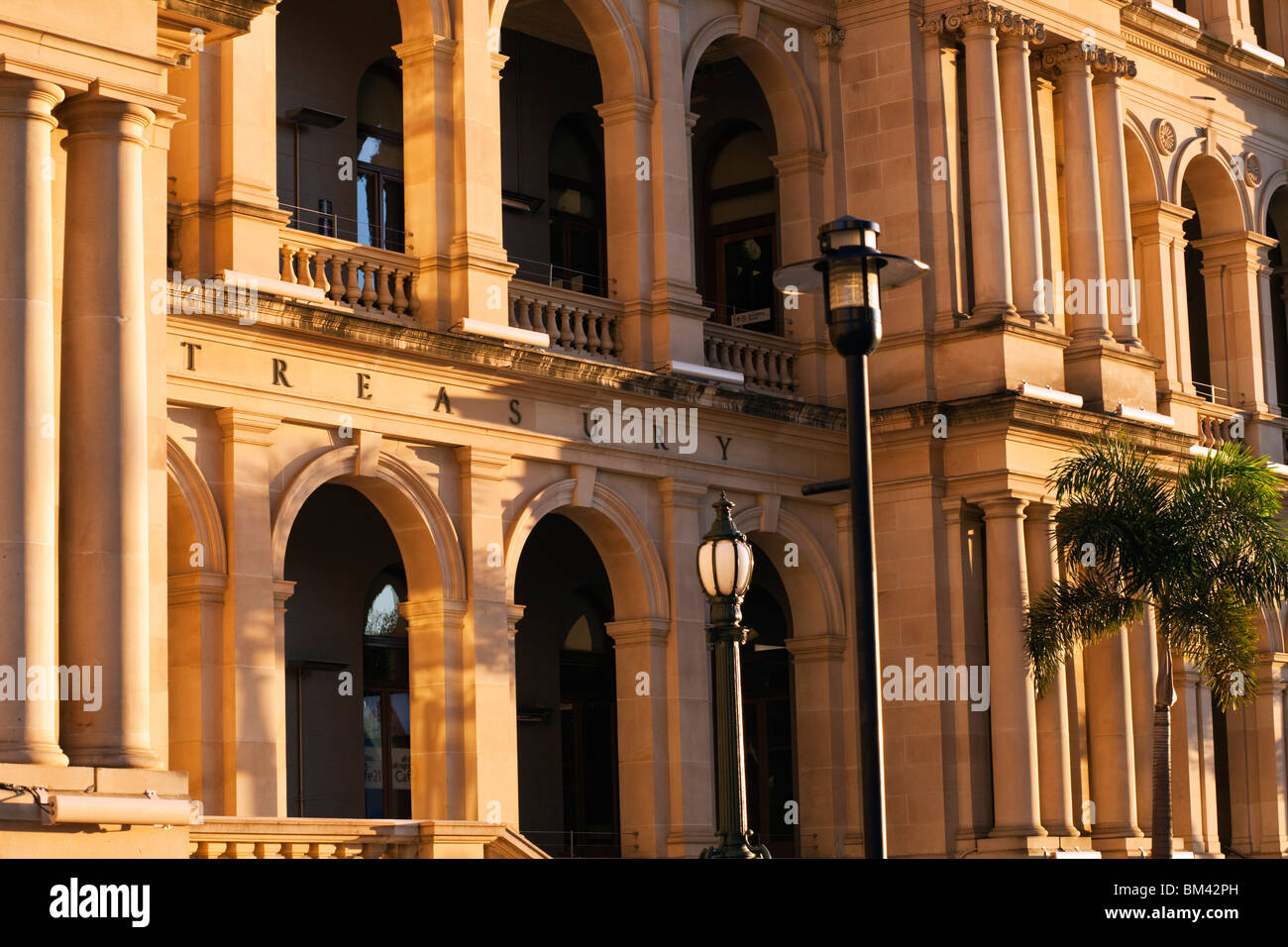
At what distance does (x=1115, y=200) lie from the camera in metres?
30.2

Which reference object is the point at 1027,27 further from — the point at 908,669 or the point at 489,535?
the point at 489,535

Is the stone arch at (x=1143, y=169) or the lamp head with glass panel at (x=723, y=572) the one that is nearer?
the lamp head with glass panel at (x=723, y=572)

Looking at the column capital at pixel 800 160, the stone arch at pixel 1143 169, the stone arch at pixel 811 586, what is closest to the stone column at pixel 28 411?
the stone arch at pixel 811 586

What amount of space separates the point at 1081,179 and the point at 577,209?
23.1ft

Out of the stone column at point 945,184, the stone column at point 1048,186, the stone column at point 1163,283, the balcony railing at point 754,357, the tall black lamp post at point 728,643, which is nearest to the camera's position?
the tall black lamp post at point 728,643

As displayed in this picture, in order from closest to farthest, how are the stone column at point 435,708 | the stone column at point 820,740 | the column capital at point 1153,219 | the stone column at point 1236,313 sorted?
1. the stone column at point 435,708
2. the stone column at point 820,740
3. the column capital at point 1153,219
4. the stone column at point 1236,313

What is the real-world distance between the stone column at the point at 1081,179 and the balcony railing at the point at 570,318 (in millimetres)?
7166

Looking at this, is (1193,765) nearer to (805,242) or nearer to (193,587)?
(805,242)

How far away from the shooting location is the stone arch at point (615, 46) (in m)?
26.1

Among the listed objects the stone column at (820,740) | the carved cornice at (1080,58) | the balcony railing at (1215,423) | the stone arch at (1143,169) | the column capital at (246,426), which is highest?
the carved cornice at (1080,58)

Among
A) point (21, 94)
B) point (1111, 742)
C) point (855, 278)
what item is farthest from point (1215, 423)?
point (21, 94)

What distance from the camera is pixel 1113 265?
30.1m

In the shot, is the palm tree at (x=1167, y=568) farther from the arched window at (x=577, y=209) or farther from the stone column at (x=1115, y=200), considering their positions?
the arched window at (x=577, y=209)

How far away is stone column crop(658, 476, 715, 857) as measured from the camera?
25.1m
